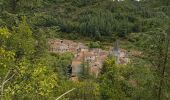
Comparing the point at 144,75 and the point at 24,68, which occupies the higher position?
the point at 24,68

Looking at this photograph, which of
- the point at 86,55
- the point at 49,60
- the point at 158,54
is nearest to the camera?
the point at 158,54

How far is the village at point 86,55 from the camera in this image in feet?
210

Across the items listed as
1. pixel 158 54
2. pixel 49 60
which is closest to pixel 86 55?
pixel 49 60

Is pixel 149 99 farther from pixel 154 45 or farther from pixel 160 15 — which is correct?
pixel 160 15

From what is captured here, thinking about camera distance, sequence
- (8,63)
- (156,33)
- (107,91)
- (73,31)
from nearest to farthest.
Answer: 1. (8,63)
2. (156,33)
3. (107,91)
4. (73,31)

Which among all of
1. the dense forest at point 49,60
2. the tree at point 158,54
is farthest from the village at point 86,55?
the tree at point 158,54

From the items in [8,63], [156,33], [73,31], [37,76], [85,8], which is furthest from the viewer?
[85,8]

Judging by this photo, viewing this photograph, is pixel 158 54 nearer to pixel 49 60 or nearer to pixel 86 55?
pixel 49 60

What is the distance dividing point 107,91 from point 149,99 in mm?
11558

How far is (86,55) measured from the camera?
265 ft

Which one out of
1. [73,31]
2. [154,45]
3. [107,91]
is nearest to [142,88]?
[154,45]

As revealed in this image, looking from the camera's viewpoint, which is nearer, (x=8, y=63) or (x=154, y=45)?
(x=8, y=63)

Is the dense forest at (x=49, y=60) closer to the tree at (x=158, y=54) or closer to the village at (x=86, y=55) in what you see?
the tree at (x=158, y=54)

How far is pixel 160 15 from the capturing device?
1662 cm
